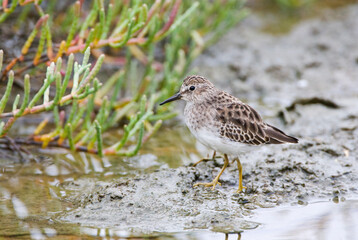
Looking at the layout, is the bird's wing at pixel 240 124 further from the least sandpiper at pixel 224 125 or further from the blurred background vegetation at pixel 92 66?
the blurred background vegetation at pixel 92 66

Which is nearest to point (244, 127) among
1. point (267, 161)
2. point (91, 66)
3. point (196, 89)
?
point (267, 161)

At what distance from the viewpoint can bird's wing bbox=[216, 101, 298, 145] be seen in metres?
5.95

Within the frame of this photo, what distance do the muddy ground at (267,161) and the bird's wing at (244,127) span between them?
0.20m

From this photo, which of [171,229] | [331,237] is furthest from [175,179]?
[331,237]

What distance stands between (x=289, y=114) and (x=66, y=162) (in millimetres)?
3580

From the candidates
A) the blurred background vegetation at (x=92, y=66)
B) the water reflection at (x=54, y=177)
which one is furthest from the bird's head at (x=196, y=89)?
the water reflection at (x=54, y=177)

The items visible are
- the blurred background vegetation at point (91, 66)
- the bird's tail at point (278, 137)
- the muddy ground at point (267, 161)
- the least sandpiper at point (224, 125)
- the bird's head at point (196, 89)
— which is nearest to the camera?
the muddy ground at point (267, 161)

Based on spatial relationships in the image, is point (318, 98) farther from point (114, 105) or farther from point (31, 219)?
point (31, 219)

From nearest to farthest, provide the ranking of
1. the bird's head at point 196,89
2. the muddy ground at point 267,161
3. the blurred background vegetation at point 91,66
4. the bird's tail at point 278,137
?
1. the muddy ground at point 267,161
2. the blurred background vegetation at point 91,66
3. the bird's tail at point 278,137
4. the bird's head at point 196,89

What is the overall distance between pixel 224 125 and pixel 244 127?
25cm

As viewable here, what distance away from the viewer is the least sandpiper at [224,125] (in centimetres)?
589

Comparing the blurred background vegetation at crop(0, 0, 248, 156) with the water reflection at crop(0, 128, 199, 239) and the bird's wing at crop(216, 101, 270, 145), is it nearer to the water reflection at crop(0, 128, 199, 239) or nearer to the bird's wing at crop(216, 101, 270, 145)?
the water reflection at crop(0, 128, 199, 239)

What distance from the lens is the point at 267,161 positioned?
21.1ft

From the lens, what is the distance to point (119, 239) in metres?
4.91
